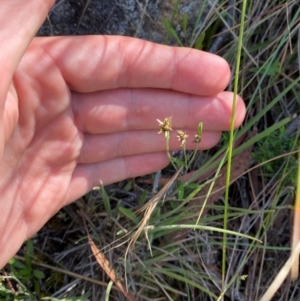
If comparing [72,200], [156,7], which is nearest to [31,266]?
[72,200]

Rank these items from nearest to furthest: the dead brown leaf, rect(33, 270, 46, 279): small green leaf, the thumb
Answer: the thumb → the dead brown leaf → rect(33, 270, 46, 279): small green leaf

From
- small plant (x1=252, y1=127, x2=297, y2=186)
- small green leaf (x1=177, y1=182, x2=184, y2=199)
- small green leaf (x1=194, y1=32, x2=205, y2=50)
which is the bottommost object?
small green leaf (x1=177, y1=182, x2=184, y2=199)

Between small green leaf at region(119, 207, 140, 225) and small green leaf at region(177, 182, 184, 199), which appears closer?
small green leaf at region(177, 182, 184, 199)

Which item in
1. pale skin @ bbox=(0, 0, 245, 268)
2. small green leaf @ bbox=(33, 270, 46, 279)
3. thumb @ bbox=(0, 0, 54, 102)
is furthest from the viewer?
small green leaf @ bbox=(33, 270, 46, 279)

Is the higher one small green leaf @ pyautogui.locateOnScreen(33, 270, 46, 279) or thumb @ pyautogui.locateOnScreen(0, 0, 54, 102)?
thumb @ pyautogui.locateOnScreen(0, 0, 54, 102)

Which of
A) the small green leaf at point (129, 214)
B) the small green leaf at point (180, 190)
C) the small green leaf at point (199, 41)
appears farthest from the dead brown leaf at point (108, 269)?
the small green leaf at point (199, 41)

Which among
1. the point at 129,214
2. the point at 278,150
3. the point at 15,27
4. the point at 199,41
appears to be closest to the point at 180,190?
the point at 129,214

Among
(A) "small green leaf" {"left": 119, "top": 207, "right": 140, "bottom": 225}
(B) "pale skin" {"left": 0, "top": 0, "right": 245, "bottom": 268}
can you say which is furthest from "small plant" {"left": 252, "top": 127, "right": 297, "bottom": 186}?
(A) "small green leaf" {"left": 119, "top": 207, "right": 140, "bottom": 225}

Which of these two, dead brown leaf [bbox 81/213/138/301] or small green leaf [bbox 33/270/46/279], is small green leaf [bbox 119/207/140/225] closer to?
dead brown leaf [bbox 81/213/138/301]
